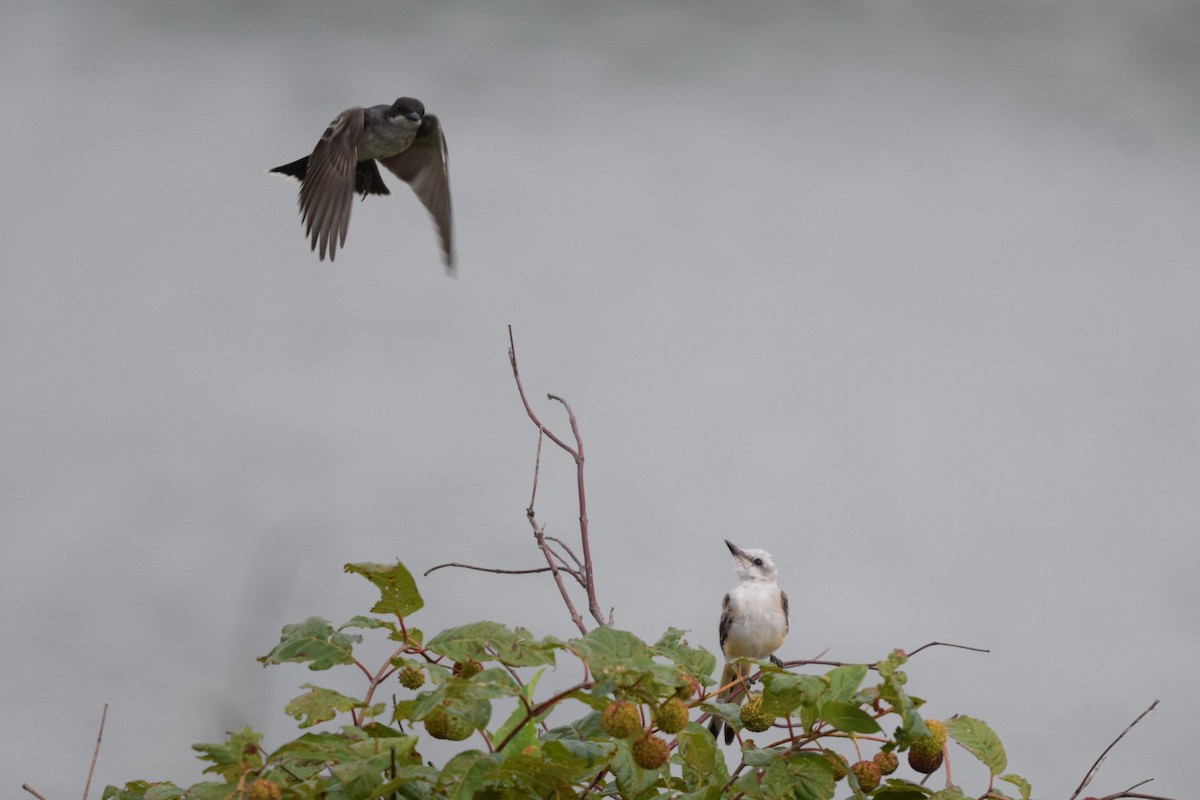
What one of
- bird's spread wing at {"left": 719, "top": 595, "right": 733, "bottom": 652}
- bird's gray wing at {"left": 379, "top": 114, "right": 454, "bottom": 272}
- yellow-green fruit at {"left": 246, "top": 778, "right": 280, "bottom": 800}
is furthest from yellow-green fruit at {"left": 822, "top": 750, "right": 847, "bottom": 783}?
bird's gray wing at {"left": 379, "top": 114, "right": 454, "bottom": 272}

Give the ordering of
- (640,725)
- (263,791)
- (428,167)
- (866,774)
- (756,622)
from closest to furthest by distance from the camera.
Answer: (263,791), (640,725), (866,774), (756,622), (428,167)

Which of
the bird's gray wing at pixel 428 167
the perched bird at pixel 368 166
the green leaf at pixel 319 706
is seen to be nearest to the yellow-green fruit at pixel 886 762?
the green leaf at pixel 319 706

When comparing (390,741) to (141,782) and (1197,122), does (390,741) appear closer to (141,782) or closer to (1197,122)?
(141,782)

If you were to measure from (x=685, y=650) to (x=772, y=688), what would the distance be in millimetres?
191

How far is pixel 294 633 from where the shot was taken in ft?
3.86

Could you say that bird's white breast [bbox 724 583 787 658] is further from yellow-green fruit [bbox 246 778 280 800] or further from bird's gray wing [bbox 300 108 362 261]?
yellow-green fruit [bbox 246 778 280 800]

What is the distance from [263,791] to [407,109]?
172 centimetres

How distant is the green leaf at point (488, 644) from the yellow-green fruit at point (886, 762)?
1.05 feet

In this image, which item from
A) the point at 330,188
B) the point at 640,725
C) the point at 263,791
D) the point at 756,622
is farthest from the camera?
the point at 756,622

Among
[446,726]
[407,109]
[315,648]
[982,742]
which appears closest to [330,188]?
[407,109]

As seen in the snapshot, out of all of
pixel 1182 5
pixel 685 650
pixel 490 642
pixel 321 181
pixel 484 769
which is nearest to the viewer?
pixel 484 769

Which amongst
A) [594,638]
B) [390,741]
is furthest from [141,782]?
[594,638]

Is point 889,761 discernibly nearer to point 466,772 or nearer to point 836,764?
point 836,764

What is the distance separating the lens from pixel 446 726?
1.04 metres
